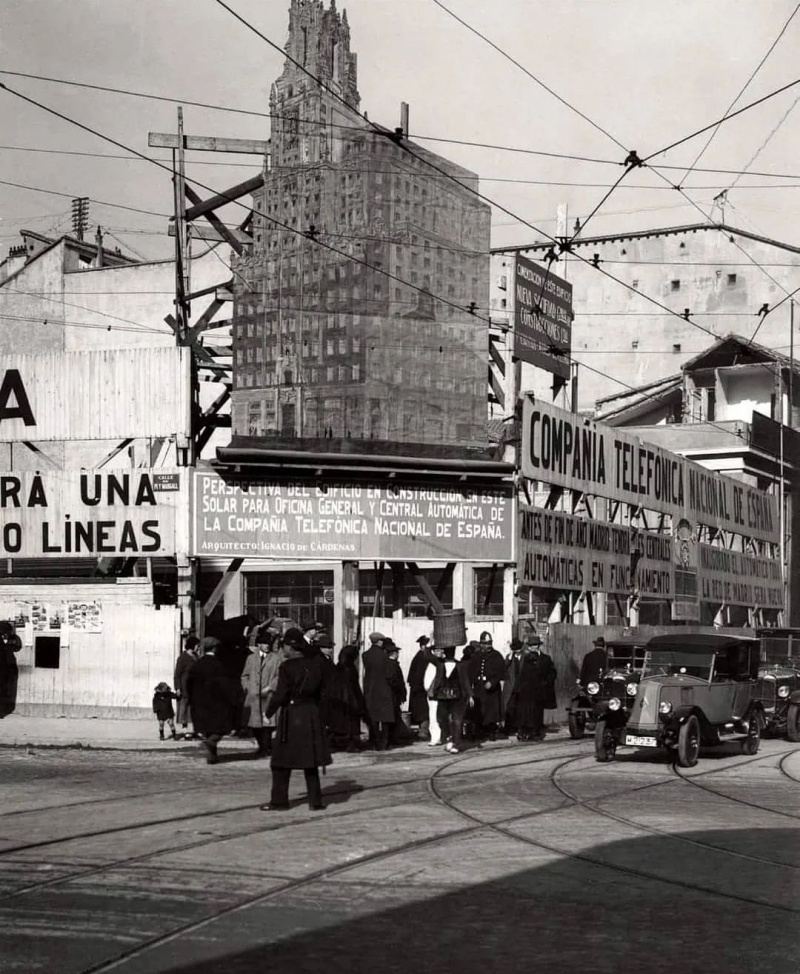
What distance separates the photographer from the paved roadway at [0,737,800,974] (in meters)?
7.57

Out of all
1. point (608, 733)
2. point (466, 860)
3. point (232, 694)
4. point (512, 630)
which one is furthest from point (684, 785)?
point (512, 630)

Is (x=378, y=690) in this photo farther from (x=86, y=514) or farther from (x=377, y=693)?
(x=86, y=514)

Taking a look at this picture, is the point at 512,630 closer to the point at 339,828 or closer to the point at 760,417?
the point at 339,828

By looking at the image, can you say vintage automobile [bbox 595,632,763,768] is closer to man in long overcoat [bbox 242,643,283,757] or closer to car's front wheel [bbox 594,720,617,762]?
car's front wheel [bbox 594,720,617,762]

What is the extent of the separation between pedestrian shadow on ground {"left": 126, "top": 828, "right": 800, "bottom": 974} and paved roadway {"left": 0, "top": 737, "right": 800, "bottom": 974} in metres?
0.02

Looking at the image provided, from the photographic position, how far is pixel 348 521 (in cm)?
2570

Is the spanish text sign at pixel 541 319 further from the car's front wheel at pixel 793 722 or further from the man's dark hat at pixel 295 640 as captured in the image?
the man's dark hat at pixel 295 640

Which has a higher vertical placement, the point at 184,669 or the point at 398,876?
the point at 184,669

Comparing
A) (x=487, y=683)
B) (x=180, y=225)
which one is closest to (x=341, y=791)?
(x=487, y=683)

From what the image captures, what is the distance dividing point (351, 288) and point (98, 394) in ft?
30.1

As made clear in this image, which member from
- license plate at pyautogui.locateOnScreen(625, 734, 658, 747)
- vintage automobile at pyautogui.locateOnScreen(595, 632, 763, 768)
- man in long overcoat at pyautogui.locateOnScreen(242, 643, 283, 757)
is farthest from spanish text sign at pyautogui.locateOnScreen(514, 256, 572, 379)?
man in long overcoat at pyautogui.locateOnScreen(242, 643, 283, 757)

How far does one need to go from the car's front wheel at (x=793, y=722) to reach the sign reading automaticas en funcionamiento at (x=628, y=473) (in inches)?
256

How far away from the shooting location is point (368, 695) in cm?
2131

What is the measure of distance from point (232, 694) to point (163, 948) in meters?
10.6
